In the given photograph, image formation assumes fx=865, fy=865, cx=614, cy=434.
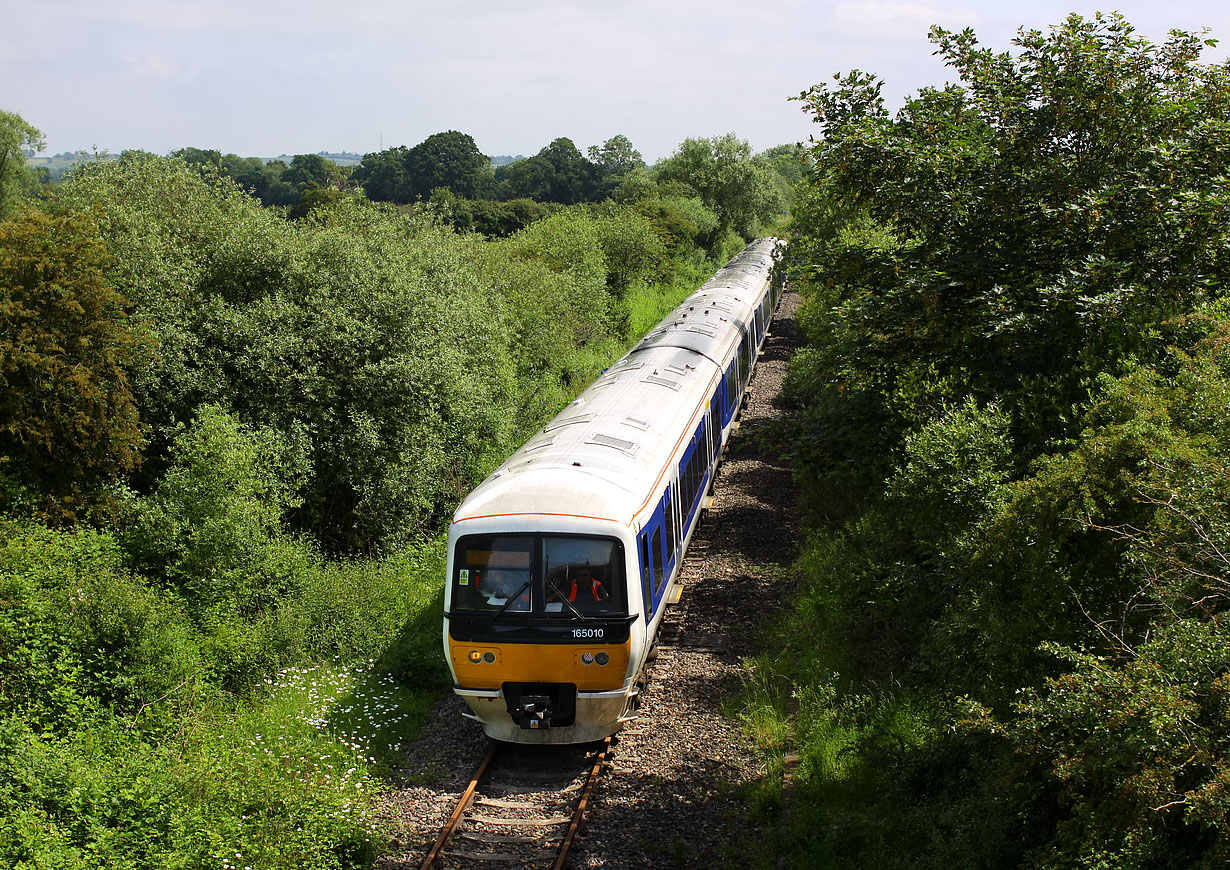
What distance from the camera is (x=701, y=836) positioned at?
8211 mm

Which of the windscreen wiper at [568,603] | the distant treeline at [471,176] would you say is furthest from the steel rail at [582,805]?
the distant treeline at [471,176]

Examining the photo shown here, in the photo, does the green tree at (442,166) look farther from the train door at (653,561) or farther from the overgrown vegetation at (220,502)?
the train door at (653,561)

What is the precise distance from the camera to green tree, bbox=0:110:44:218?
4144 cm

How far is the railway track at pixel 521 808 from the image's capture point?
7895 millimetres

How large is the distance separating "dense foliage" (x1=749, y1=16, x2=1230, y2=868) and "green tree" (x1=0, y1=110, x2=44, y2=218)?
4430cm

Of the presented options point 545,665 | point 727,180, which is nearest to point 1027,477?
point 545,665

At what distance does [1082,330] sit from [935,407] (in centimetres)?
190

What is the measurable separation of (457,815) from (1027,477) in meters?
6.68

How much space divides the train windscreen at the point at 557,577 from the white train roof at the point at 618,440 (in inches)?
11.6

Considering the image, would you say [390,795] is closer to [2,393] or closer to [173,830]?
[173,830]

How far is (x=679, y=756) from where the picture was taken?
9.45 m

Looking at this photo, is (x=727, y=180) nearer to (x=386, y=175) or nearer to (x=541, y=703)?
(x=541, y=703)

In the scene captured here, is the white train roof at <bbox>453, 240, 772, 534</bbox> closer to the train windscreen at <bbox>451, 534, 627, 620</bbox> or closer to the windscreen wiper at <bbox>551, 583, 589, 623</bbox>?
the train windscreen at <bbox>451, 534, 627, 620</bbox>

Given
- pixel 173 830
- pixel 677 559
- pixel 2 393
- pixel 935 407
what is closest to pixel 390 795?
pixel 173 830
